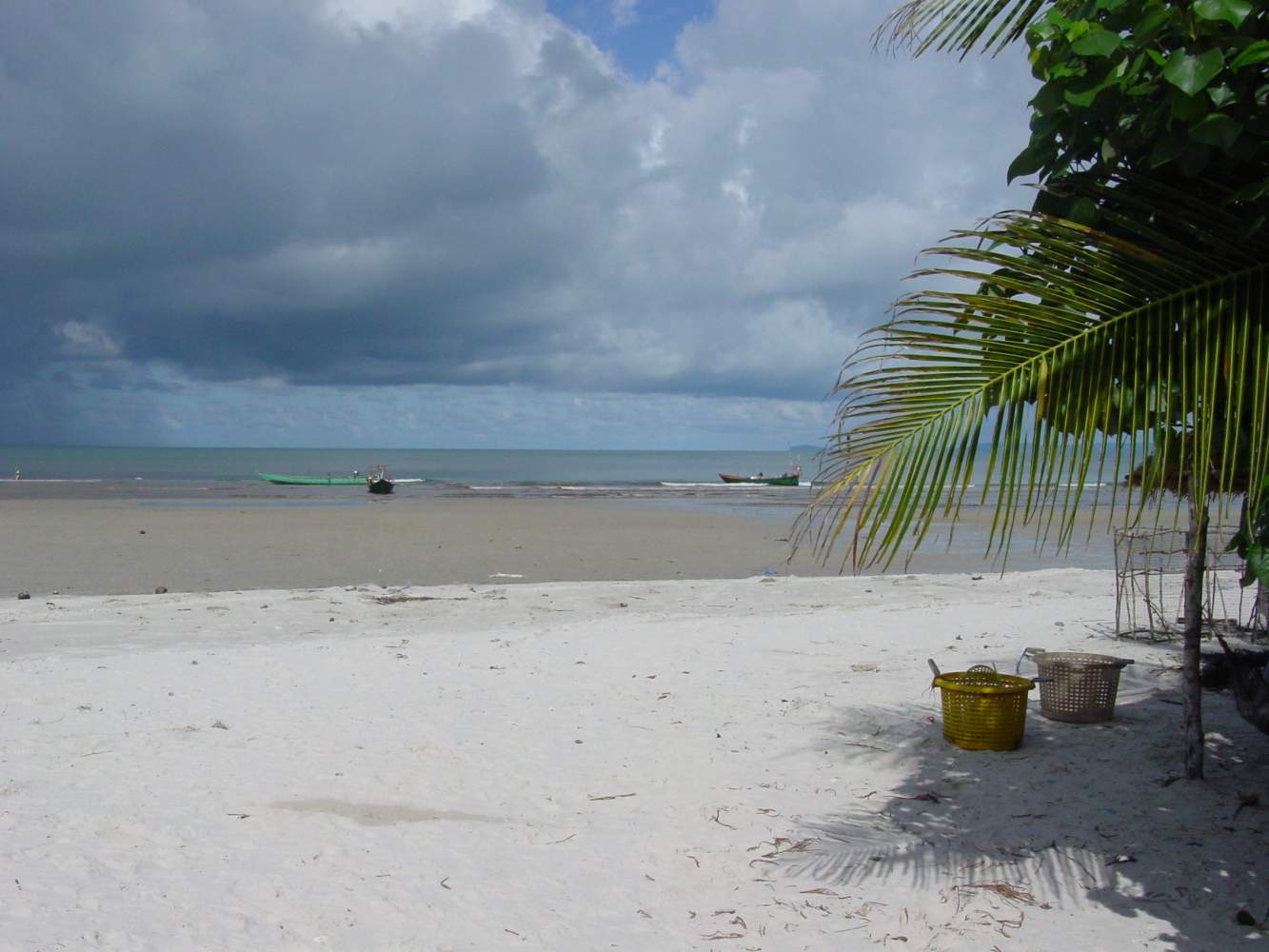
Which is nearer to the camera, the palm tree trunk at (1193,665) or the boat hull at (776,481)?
the palm tree trunk at (1193,665)

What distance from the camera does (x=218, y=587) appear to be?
14.1 m

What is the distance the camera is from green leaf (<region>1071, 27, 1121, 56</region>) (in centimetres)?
275

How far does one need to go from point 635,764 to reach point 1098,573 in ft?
35.9

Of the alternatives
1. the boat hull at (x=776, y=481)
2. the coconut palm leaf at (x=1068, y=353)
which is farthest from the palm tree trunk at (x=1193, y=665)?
the boat hull at (x=776, y=481)

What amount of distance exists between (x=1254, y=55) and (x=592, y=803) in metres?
4.15

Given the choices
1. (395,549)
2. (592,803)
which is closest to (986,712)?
(592,803)

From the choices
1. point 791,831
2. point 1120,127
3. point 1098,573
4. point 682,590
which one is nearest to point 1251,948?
point 791,831

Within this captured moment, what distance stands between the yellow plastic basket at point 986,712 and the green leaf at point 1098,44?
3.87m

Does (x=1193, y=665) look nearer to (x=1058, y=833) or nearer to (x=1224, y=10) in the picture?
(x=1058, y=833)

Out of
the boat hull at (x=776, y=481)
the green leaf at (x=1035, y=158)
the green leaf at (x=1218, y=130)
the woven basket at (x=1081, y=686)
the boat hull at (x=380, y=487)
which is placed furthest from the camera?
the boat hull at (x=776, y=481)

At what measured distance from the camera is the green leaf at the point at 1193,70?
8.48 ft

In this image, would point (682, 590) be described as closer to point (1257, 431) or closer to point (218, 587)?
point (218, 587)

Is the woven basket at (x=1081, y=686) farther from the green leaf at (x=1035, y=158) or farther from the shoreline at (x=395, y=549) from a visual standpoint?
the shoreline at (x=395, y=549)

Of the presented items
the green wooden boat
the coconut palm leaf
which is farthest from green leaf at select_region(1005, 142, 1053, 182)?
the green wooden boat
